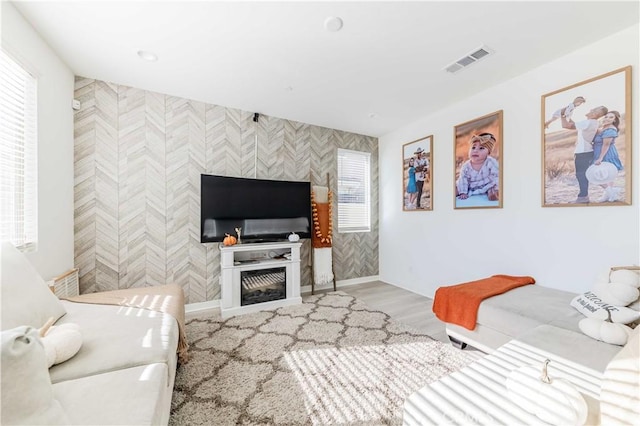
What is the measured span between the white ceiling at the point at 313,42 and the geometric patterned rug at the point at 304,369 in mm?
2646

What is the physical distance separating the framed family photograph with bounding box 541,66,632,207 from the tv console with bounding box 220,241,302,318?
289 cm

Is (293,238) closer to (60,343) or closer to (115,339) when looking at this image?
(115,339)

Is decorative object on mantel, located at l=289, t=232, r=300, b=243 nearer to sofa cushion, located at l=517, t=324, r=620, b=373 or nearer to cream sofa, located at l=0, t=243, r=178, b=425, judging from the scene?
cream sofa, located at l=0, t=243, r=178, b=425

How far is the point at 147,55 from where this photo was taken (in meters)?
2.29

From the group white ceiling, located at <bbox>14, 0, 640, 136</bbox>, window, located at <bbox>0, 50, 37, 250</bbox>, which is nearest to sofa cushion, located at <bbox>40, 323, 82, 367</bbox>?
window, located at <bbox>0, 50, 37, 250</bbox>

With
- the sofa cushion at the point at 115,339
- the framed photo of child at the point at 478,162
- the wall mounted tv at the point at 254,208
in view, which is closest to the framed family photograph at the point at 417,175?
the framed photo of child at the point at 478,162

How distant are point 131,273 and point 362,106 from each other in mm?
3530

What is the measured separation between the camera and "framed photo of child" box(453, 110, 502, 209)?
2.80 meters

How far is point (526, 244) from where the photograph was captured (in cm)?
256

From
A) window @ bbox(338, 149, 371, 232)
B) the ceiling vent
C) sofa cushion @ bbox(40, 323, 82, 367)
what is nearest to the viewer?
sofa cushion @ bbox(40, 323, 82, 367)

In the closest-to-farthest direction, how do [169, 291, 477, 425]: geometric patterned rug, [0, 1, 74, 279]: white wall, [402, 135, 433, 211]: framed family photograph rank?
[169, 291, 477, 425]: geometric patterned rug < [0, 1, 74, 279]: white wall < [402, 135, 433, 211]: framed family photograph

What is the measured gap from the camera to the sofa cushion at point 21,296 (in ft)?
3.91

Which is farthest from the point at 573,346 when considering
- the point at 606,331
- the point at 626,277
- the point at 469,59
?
the point at 469,59

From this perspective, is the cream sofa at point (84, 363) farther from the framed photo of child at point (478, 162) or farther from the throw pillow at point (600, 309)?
the framed photo of child at point (478, 162)
